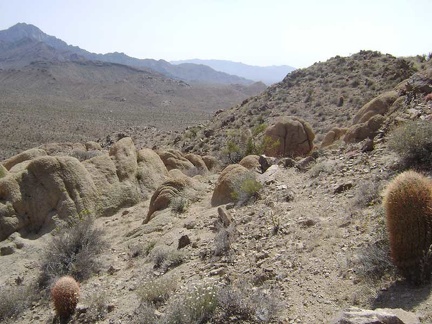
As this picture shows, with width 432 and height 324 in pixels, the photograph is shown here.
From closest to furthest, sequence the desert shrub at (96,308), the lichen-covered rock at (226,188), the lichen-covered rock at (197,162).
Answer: the desert shrub at (96,308)
the lichen-covered rock at (226,188)
the lichen-covered rock at (197,162)

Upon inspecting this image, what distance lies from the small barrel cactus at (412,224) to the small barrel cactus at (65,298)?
5141 millimetres

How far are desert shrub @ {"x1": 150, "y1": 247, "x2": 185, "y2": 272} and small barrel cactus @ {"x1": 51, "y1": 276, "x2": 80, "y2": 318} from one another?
147cm

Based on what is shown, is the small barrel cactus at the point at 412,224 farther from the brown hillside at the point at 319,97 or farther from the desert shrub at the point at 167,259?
the brown hillside at the point at 319,97

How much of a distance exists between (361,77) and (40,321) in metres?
31.1

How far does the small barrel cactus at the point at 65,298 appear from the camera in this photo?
6828 millimetres

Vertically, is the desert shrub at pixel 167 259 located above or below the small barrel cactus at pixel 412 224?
below

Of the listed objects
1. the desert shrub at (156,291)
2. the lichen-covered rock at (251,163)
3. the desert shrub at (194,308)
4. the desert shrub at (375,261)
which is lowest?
the desert shrub at (156,291)

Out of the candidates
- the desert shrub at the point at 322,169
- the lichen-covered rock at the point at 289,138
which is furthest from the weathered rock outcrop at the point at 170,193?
the lichen-covered rock at the point at 289,138

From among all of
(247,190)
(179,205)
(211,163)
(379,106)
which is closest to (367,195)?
(247,190)

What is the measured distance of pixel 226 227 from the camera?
778 cm

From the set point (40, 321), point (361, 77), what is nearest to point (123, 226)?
point (40, 321)

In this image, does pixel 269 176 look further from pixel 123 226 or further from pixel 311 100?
pixel 311 100

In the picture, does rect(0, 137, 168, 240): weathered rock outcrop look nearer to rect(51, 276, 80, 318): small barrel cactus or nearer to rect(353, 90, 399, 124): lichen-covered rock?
rect(51, 276, 80, 318): small barrel cactus

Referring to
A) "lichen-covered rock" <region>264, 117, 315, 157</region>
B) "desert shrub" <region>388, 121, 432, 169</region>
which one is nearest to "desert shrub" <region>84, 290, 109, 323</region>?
"desert shrub" <region>388, 121, 432, 169</region>
